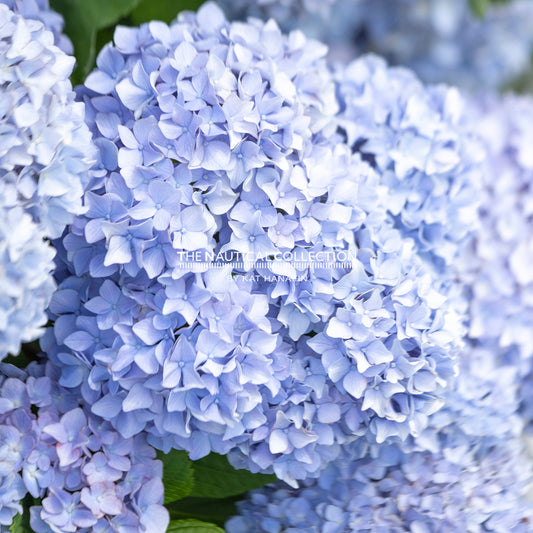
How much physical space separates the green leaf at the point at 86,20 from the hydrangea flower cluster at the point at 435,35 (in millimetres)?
257

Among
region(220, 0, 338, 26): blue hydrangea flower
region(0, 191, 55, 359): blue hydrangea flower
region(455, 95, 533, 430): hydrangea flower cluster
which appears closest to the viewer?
region(0, 191, 55, 359): blue hydrangea flower

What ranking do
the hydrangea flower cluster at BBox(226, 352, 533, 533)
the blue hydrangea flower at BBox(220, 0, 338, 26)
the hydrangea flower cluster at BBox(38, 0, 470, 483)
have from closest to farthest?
the hydrangea flower cluster at BBox(38, 0, 470, 483)
the hydrangea flower cluster at BBox(226, 352, 533, 533)
the blue hydrangea flower at BBox(220, 0, 338, 26)

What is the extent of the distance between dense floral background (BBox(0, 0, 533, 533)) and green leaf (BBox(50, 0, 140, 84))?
8 centimetres

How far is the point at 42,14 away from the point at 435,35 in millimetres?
615

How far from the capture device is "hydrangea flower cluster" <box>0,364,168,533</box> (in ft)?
2.13

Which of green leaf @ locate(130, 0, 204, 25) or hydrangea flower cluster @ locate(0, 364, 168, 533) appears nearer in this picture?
hydrangea flower cluster @ locate(0, 364, 168, 533)

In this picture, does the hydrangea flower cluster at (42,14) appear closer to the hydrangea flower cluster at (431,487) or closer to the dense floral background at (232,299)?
the dense floral background at (232,299)

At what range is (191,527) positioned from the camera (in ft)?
2.44

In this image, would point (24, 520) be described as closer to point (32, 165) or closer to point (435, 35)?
point (32, 165)

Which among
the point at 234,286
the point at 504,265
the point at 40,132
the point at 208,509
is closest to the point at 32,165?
the point at 40,132

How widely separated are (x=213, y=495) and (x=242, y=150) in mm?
355

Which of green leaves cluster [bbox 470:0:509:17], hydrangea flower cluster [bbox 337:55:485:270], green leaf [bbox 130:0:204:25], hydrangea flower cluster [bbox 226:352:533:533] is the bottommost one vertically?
hydrangea flower cluster [bbox 226:352:533:533]

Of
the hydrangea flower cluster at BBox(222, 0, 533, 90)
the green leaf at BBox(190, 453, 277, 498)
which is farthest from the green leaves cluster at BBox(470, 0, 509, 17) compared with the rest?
the green leaf at BBox(190, 453, 277, 498)

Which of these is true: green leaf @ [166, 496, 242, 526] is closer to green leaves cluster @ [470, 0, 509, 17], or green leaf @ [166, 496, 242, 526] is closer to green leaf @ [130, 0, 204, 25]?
green leaf @ [130, 0, 204, 25]
